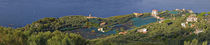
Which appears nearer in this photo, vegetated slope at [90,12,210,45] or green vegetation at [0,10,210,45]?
green vegetation at [0,10,210,45]

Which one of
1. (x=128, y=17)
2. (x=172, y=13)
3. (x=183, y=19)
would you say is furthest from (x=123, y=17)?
(x=183, y=19)

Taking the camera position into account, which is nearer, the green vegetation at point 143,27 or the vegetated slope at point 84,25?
the green vegetation at point 143,27

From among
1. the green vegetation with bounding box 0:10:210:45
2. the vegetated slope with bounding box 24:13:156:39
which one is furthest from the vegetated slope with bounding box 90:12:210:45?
the vegetated slope with bounding box 24:13:156:39

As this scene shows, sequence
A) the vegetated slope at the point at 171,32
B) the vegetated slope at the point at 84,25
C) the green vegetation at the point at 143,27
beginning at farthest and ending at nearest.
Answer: the vegetated slope at the point at 84,25
the vegetated slope at the point at 171,32
the green vegetation at the point at 143,27

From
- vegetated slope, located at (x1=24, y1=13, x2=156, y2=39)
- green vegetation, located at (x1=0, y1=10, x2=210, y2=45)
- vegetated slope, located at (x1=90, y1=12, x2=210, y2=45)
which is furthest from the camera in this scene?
vegetated slope, located at (x1=24, y1=13, x2=156, y2=39)

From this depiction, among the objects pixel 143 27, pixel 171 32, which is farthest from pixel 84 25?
pixel 171 32

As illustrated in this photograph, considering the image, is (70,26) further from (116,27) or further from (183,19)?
(183,19)

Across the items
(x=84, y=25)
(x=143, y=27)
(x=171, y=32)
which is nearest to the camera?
(x=171, y=32)

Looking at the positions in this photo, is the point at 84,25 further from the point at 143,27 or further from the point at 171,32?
the point at 171,32

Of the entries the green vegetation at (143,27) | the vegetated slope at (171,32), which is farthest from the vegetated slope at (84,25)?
the vegetated slope at (171,32)

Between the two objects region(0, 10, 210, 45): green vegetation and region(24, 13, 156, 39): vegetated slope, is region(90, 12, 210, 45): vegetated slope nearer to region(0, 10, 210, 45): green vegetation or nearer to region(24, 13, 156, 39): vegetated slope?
region(0, 10, 210, 45): green vegetation

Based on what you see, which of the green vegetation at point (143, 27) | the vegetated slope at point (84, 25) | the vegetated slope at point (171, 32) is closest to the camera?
→ the green vegetation at point (143, 27)

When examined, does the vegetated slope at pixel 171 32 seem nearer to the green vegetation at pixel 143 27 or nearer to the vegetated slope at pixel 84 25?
the green vegetation at pixel 143 27
